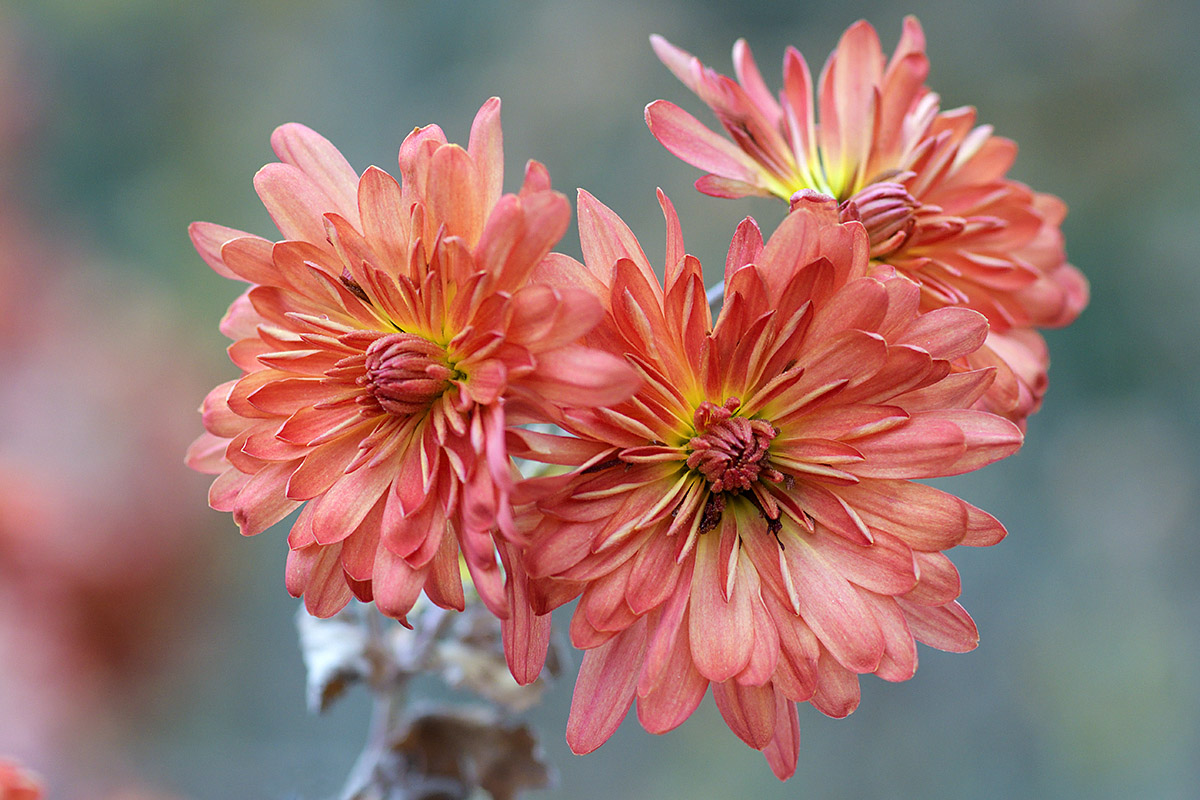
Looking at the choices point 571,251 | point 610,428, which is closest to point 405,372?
point 610,428

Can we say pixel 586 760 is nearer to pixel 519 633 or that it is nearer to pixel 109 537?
pixel 109 537

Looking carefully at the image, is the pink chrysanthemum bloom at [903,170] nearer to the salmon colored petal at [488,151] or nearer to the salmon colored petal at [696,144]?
the salmon colored petal at [696,144]

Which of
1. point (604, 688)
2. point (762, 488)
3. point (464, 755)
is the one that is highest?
point (762, 488)

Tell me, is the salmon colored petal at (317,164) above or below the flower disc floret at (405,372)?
above

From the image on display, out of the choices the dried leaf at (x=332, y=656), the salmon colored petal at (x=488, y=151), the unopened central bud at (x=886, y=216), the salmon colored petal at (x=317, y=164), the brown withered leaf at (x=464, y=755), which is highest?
the unopened central bud at (x=886, y=216)

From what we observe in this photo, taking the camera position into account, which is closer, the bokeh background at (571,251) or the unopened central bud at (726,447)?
the unopened central bud at (726,447)

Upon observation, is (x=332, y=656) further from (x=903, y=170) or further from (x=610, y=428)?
(x=903, y=170)

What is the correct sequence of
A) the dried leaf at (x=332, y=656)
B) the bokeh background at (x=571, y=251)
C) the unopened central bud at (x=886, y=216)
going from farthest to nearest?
the bokeh background at (x=571, y=251) → the dried leaf at (x=332, y=656) → the unopened central bud at (x=886, y=216)

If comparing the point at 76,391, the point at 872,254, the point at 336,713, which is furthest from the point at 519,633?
the point at 76,391

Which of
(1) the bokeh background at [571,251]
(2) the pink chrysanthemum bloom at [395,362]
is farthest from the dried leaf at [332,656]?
(1) the bokeh background at [571,251]
